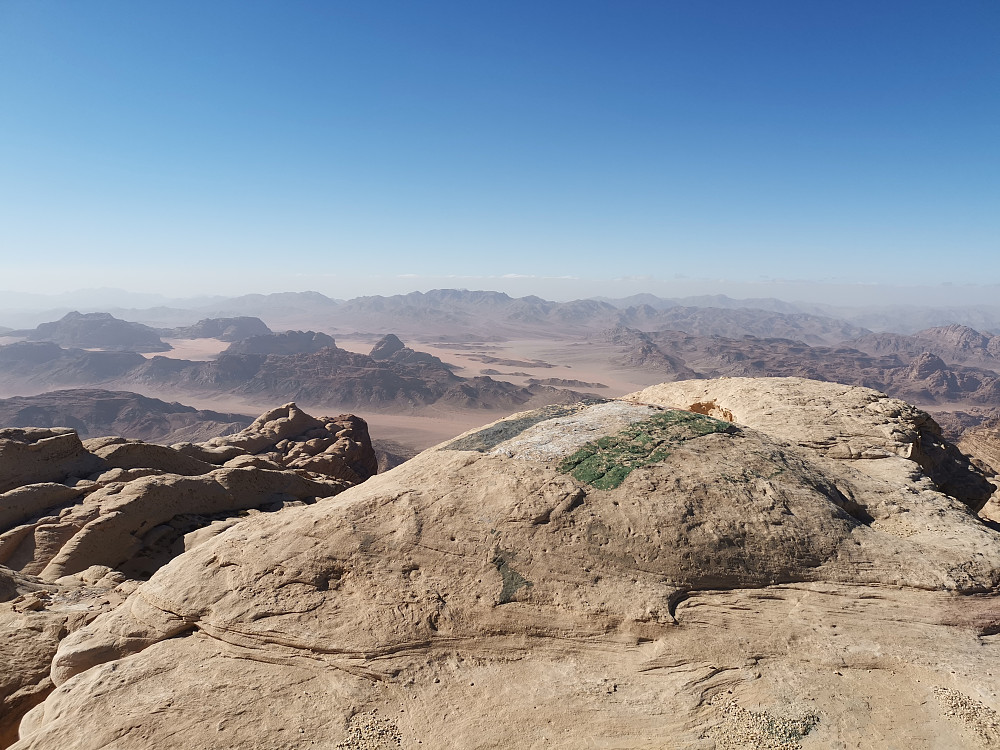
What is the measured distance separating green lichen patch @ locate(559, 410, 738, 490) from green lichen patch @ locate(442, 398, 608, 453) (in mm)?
1771

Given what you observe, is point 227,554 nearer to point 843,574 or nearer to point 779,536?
point 779,536

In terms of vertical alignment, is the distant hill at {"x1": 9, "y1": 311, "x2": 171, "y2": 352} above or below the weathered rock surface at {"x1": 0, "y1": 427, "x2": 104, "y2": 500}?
below

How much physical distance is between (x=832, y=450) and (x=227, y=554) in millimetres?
13078

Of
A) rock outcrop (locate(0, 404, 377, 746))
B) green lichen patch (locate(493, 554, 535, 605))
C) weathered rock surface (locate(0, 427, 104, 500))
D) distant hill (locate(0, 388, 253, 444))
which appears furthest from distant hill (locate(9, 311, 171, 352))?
green lichen patch (locate(493, 554, 535, 605))

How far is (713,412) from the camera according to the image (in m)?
15.6

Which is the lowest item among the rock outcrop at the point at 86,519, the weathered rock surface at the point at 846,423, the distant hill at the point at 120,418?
the distant hill at the point at 120,418

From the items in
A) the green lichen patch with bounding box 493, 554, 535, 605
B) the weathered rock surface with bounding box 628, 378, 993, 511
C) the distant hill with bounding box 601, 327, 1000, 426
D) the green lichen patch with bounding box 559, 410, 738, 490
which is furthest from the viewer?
the distant hill with bounding box 601, 327, 1000, 426

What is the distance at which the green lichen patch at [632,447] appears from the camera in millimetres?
8867

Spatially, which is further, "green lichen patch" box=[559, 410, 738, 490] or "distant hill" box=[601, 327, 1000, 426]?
"distant hill" box=[601, 327, 1000, 426]

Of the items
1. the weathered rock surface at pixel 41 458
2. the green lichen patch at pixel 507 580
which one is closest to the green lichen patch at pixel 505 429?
the green lichen patch at pixel 507 580

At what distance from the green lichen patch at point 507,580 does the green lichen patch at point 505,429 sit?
2785 millimetres

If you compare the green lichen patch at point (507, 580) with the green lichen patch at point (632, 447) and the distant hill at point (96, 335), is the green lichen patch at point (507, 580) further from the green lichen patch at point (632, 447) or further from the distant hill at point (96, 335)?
the distant hill at point (96, 335)

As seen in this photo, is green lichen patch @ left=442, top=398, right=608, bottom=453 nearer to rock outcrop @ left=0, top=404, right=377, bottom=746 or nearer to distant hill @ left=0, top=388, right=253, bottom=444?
rock outcrop @ left=0, top=404, right=377, bottom=746

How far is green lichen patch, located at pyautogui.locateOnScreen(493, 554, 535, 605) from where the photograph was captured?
7129mm
